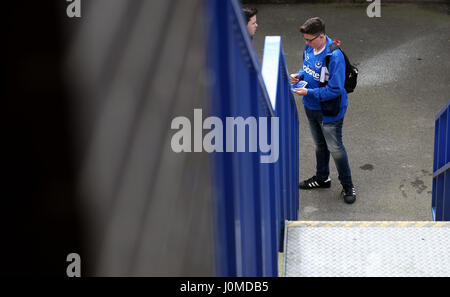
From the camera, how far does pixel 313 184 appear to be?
6.35m

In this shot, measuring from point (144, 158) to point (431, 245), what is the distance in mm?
2930

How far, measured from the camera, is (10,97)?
1.78 feet

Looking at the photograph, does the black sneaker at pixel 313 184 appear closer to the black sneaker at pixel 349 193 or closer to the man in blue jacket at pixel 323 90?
the black sneaker at pixel 349 193

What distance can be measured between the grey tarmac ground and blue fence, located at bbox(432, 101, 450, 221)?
1.64 feet

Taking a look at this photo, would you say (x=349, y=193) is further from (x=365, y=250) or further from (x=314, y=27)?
(x=365, y=250)

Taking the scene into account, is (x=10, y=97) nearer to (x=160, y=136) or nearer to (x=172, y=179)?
(x=160, y=136)

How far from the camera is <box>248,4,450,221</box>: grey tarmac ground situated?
6230 millimetres

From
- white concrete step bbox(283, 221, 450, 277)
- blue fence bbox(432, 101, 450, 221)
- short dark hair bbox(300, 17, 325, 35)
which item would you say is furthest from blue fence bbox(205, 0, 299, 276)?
blue fence bbox(432, 101, 450, 221)

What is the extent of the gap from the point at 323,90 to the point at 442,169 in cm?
111

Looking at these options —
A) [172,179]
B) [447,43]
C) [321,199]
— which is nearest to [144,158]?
[172,179]

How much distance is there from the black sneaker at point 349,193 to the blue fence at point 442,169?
27.1 inches

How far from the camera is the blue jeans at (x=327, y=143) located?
5.42 m

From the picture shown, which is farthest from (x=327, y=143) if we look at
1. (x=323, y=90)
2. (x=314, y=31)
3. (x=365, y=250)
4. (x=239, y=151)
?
(x=239, y=151)
